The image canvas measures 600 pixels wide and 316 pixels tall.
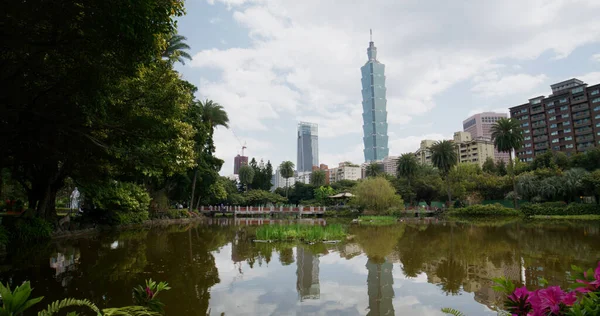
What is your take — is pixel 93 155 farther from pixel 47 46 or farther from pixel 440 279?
pixel 440 279

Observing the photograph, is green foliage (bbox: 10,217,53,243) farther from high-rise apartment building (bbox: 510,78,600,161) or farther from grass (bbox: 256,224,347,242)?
high-rise apartment building (bbox: 510,78,600,161)

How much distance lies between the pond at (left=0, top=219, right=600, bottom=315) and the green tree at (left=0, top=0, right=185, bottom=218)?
10.4ft

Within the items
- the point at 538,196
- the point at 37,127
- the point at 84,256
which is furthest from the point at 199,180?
the point at 538,196

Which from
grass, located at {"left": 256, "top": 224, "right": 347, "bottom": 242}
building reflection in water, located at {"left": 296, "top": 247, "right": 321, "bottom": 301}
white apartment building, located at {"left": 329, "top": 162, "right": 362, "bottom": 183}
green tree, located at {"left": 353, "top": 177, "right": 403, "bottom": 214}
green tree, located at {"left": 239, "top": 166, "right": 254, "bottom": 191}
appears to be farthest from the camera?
white apartment building, located at {"left": 329, "top": 162, "right": 362, "bottom": 183}

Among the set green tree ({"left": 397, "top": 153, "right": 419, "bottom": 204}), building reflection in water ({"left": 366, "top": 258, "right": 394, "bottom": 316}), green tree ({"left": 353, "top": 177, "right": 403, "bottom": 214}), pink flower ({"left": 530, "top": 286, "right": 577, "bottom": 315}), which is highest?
green tree ({"left": 397, "top": 153, "right": 419, "bottom": 204})

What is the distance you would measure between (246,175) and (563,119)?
63.8 m

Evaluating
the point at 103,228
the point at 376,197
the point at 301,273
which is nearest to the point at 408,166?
the point at 376,197

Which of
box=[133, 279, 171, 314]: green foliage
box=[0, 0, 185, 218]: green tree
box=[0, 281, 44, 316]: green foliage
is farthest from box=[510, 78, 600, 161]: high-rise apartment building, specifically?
box=[0, 281, 44, 316]: green foliage

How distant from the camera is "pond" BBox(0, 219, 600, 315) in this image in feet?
19.4

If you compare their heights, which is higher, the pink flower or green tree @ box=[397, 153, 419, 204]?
green tree @ box=[397, 153, 419, 204]

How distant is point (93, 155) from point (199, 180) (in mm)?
26047

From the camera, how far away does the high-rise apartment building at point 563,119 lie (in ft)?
215

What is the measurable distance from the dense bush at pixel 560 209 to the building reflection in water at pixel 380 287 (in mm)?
30231

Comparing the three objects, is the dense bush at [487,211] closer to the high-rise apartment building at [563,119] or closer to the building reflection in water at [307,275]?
the building reflection in water at [307,275]
